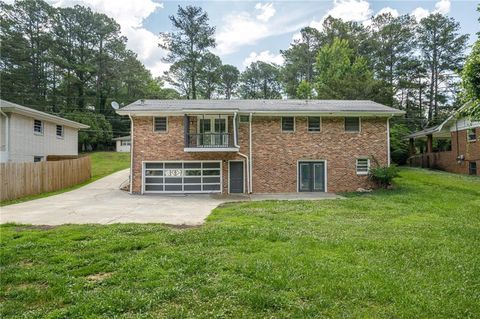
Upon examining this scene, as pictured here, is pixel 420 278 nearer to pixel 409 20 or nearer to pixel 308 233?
pixel 308 233

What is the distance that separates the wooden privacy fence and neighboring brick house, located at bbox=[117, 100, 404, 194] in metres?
4.40

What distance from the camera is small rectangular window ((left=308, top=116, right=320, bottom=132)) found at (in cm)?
1634

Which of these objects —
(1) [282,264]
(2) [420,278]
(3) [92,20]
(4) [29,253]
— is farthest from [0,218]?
(3) [92,20]

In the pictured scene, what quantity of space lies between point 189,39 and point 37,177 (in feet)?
92.3

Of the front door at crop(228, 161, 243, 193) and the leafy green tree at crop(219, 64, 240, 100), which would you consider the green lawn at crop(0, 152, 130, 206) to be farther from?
the leafy green tree at crop(219, 64, 240, 100)

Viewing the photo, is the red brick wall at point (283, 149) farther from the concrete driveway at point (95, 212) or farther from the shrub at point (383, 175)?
the concrete driveway at point (95, 212)

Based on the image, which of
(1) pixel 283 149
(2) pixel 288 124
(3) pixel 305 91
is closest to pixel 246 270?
(1) pixel 283 149

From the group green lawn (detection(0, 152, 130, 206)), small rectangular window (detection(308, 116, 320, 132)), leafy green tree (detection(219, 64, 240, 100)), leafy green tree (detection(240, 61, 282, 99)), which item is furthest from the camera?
leafy green tree (detection(240, 61, 282, 99))

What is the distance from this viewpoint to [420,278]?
13.7 feet

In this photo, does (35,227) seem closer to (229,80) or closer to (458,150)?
(458,150)

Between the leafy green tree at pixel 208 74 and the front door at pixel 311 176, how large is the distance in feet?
86.2

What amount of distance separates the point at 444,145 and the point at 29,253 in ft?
110

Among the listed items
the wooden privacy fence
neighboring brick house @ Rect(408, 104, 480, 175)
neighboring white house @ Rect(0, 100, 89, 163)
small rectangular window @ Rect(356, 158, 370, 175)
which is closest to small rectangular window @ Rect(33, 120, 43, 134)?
neighboring white house @ Rect(0, 100, 89, 163)

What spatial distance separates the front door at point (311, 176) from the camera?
16.2 meters
